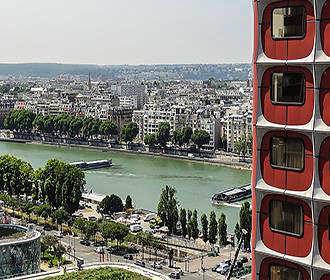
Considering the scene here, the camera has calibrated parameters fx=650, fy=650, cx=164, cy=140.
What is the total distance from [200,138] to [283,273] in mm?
23455

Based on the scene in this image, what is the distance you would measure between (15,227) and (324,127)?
280 inches

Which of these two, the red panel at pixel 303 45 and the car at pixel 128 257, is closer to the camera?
the red panel at pixel 303 45

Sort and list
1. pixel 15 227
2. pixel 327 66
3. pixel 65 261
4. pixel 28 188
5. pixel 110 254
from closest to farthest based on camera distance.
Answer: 1. pixel 327 66
2. pixel 15 227
3. pixel 65 261
4. pixel 110 254
5. pixel 28 188

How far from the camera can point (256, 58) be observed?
85.4 inches

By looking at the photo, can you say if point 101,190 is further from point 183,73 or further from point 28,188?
point 183,73

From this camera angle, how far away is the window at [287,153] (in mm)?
2088

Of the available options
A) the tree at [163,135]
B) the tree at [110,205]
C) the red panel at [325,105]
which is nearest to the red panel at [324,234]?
the red panel at [325,105]

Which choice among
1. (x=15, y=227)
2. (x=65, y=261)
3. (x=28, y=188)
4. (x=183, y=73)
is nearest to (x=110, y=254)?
(x=65, y=261)

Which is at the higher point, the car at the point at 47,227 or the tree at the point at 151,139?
the tree at the point at 151,139

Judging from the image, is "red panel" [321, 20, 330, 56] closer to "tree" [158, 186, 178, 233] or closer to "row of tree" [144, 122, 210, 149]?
"tree" [158, 186, 178, 233]

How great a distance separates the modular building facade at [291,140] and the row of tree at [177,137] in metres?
23.4

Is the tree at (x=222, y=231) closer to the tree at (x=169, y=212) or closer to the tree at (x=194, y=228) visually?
the tree at (x=194, y=228)

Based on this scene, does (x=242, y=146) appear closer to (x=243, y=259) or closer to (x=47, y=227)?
(x=47, y=227)

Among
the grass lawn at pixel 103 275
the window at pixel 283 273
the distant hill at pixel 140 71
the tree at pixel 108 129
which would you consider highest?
the distant hill at pixel 140 71
